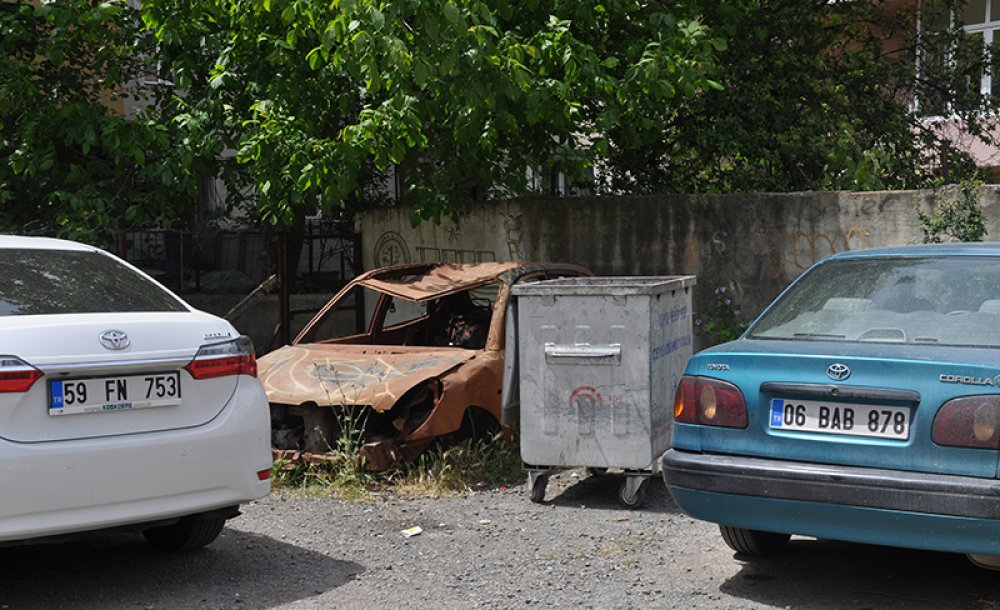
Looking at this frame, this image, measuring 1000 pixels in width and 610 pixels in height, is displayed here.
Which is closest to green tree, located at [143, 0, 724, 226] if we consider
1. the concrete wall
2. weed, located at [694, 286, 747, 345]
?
the concrete wall

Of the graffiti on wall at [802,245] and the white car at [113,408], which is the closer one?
the white car at [113,408]

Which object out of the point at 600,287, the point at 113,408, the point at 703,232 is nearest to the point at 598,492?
the point at 600,287

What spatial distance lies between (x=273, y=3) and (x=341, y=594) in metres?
5.18

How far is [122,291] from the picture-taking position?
17.4 feet

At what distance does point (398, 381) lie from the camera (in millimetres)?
6930

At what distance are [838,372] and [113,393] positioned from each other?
2.96m

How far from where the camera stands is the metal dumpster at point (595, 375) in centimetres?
654

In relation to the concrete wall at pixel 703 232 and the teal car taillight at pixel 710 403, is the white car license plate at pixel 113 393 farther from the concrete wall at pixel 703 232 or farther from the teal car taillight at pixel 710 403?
the concrete wall at pixel 703 232

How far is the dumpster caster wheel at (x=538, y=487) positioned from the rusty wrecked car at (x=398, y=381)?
0.61 meters

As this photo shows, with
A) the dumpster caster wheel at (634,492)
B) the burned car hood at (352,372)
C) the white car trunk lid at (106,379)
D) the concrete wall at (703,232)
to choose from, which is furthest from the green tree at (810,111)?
the white car trunk lid at (106,379)

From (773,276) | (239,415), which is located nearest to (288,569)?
(239,415)

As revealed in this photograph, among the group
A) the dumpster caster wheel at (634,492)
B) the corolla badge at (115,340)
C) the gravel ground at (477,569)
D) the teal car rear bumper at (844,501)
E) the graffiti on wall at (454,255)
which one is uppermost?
the graffiti on wall at (454,255)

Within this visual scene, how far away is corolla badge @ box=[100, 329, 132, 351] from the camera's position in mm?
4633

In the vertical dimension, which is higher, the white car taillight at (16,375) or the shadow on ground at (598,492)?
the white car taillight at (16,375)
